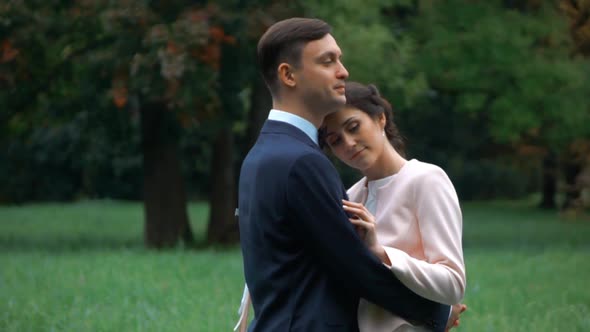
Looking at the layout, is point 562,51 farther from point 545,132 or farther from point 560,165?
point 560,165

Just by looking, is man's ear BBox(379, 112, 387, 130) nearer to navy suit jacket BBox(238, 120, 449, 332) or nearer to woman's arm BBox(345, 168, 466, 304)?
woman's arm BBox(345, 168, 466, 304)

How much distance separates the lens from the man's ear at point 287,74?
318cm

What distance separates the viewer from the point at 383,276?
10.3 ft

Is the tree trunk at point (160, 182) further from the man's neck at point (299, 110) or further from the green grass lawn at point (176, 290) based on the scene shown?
the man's neck at point (299, 110)

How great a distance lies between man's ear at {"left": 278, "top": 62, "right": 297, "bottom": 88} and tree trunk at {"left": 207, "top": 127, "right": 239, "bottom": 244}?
15.6 m

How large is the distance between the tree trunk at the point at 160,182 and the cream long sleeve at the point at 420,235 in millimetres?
14587

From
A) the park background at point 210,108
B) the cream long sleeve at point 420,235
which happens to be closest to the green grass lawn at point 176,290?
the park background at point 210,108

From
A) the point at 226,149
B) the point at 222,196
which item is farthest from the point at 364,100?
the point at 226,149

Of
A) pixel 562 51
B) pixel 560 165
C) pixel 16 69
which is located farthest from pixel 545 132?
pixel 560 165

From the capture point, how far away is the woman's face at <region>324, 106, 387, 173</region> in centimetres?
349

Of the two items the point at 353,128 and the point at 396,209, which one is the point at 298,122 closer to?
the point at 353,128

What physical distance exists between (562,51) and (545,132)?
5.62ft

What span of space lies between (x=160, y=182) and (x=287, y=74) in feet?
49.2

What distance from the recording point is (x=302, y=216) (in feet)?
10.0
